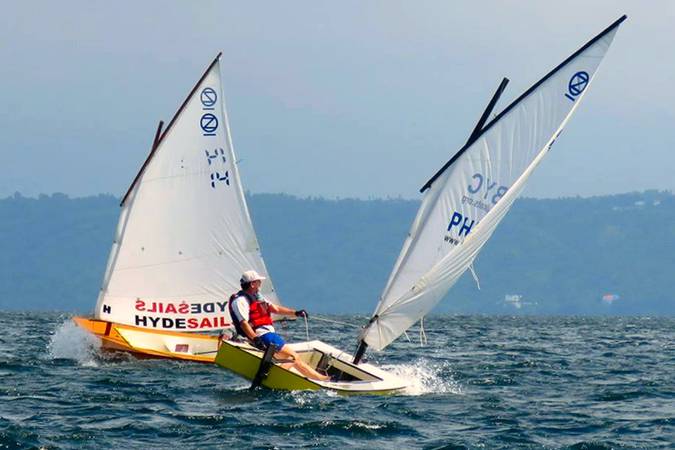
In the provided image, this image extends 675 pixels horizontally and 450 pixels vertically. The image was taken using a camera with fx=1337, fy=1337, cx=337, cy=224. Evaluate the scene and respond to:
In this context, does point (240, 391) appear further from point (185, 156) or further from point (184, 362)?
point (185, 156)

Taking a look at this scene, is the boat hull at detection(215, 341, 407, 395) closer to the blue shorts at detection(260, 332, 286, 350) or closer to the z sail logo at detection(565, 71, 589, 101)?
the blue shorts at detection(260, 332, 286, 350)

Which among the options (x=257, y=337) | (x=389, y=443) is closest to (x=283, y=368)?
(x=257, y=337)

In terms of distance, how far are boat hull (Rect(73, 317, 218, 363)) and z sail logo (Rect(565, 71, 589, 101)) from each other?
1252 centimetres

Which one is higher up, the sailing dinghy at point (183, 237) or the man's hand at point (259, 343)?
the sailing dinghy at point (183, 237)

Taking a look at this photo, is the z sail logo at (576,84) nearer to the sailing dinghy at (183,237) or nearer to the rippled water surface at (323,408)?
the rippled water surface at (323,408)

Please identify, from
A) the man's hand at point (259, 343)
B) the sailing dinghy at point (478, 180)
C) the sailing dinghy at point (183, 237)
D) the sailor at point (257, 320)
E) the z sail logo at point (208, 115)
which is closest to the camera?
the sailor at point (257, 320)

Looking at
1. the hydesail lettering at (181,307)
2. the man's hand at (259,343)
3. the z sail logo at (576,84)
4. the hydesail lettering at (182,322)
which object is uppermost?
the z sail logo at (576,84)

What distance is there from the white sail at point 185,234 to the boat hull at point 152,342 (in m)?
0.49

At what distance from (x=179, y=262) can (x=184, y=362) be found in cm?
330

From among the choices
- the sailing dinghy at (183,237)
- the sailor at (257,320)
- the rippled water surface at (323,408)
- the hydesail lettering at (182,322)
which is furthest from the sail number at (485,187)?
the hydesail lettering at (182,322)

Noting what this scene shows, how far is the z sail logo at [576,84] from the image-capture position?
2589cm

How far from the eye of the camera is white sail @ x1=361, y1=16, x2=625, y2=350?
25.8 metres

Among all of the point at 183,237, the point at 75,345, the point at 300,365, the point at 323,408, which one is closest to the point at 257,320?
the point at 300,365

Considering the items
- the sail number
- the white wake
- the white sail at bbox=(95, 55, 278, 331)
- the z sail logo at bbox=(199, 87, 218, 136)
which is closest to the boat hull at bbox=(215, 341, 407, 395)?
the sail number
